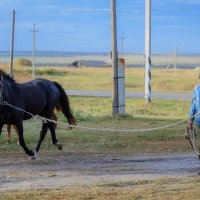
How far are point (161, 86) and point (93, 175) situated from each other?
34.7 metres

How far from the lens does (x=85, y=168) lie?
35.0 ft

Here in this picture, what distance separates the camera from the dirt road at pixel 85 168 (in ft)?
30.9

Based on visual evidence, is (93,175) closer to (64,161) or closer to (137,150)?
(64,161)

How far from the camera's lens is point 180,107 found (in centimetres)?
2678

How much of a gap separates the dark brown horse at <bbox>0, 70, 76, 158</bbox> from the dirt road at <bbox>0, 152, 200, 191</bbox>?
0.61m

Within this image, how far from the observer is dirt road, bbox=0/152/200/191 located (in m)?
9.41

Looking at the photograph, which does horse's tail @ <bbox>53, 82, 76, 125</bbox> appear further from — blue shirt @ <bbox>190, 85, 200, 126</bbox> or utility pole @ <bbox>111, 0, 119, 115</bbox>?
utility pole @ <bbox>111, 0, 119, 115</bbox>

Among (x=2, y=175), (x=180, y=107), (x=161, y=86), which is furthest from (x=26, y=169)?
(x=161, y=86)

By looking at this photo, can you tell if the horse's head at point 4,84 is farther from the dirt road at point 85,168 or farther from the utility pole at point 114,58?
the utility pole at point 114,58

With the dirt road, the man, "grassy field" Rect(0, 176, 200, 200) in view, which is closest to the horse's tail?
the dirt road

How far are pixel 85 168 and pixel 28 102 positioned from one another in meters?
2.12

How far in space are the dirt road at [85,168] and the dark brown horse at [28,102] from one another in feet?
1.99

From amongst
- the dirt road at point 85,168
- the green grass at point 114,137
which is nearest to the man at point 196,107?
→ the dirt road at point 85,168

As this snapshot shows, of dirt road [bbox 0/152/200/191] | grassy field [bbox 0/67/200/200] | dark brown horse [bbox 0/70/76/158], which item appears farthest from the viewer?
dark brown horse [bbox 0/70/76/158]
